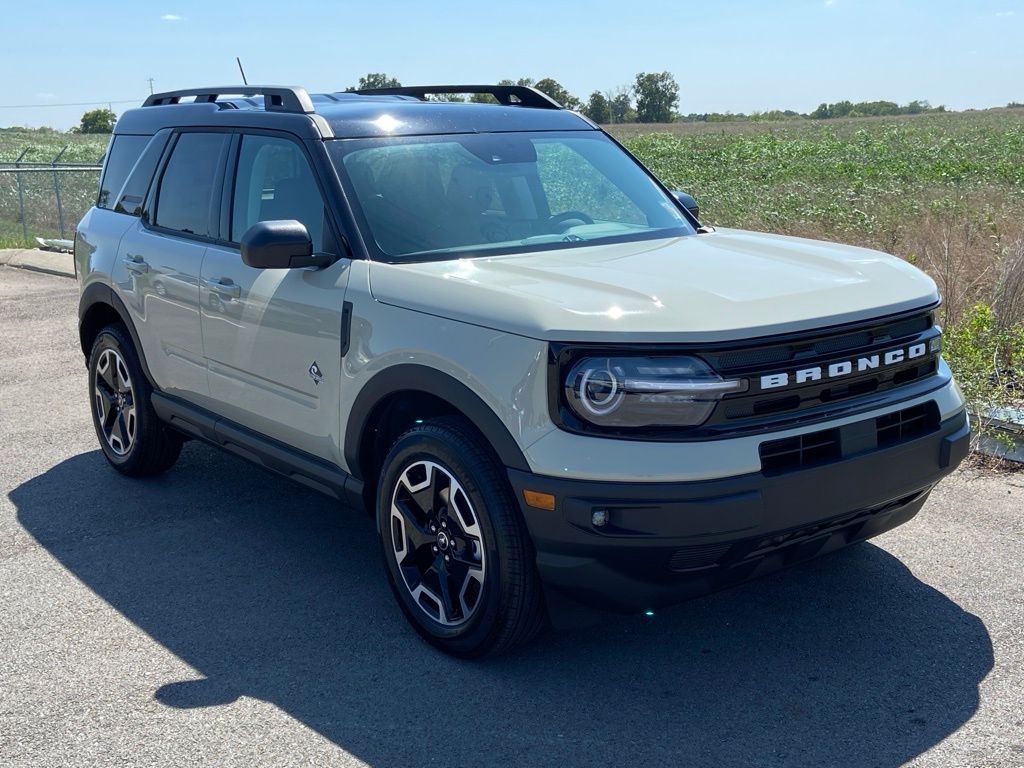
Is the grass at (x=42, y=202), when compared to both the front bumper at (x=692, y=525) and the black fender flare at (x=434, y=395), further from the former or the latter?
the front bumper at (x=692, y=525)

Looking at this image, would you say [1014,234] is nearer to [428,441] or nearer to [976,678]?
[976,678]

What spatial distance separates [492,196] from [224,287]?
1.22 meters

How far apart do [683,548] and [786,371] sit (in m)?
0.62

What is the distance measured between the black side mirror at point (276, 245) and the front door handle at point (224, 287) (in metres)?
0.59

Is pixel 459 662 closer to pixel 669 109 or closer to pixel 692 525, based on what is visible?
pixel 692 525

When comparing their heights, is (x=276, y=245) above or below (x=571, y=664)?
above

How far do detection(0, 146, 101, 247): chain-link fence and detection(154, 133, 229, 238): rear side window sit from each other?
44.1 ft

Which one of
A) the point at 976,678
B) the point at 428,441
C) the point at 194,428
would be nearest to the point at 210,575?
the point at 194,428

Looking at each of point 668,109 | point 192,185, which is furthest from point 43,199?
point 668,109

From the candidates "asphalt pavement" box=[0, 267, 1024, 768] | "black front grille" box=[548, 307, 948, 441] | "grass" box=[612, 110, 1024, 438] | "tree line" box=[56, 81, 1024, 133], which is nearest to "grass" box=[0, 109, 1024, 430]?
"grass" box=[612, 110, 1024, 438]

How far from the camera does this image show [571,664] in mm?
3873

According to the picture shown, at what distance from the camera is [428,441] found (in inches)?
149

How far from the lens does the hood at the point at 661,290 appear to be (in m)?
3.36

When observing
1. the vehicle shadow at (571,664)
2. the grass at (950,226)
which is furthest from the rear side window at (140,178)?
the grass at (950,226)
